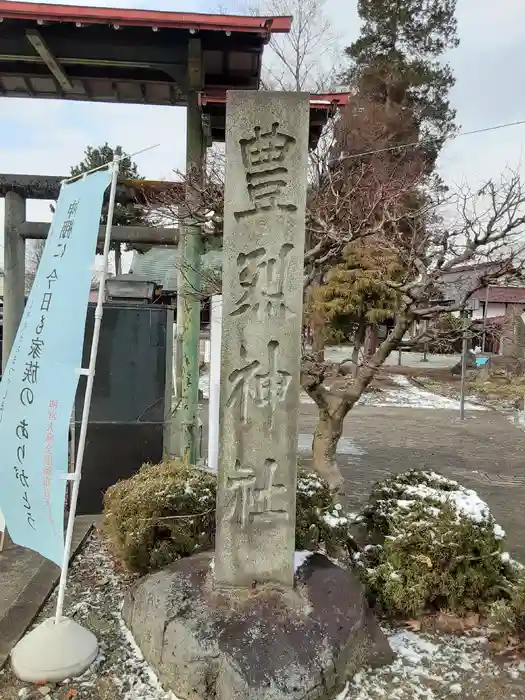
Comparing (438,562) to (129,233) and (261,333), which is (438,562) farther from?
(129,233)

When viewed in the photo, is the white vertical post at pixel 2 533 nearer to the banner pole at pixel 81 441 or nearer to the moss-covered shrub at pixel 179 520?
the moss-covered shrub at pixel 179 520

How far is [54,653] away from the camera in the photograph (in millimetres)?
3062

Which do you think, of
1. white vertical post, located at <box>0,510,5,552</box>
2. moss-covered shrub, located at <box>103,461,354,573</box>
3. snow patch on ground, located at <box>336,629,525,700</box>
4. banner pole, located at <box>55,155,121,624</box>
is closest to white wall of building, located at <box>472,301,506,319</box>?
moss-covered shrub, located at <box>103,461,354,573</box>

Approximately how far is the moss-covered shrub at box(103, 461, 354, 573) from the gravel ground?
16.3 inches

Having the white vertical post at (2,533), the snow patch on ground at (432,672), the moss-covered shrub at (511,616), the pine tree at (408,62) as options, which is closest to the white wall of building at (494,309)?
the pine tree at (408,62)

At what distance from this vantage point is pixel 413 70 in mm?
19531

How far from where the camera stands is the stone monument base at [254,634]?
2785 mm

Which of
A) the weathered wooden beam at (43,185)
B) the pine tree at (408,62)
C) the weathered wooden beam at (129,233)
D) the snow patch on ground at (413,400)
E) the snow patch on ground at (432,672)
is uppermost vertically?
the pine tree at (408,62)

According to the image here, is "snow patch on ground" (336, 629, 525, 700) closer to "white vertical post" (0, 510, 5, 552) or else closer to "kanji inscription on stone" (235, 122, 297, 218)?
"kanji inscription on stone" (235, 122, 297, 218)

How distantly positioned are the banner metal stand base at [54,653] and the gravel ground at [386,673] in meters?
0.05

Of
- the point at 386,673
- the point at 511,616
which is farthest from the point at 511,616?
the point at 386,673

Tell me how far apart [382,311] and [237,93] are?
537 inches

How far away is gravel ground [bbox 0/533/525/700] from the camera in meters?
2.95

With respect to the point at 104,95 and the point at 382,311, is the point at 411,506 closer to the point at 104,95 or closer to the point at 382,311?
the point at 104,95
